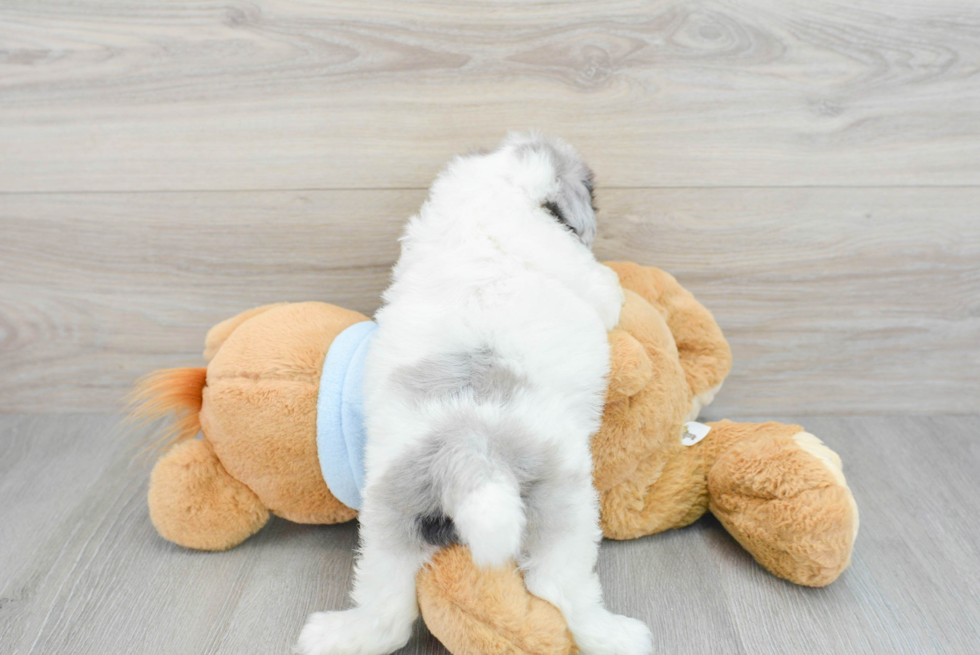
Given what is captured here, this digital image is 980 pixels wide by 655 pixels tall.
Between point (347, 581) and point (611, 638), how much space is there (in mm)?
323

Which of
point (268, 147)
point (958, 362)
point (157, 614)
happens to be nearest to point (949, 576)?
point (958, 362)

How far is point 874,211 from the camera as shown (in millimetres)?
1024

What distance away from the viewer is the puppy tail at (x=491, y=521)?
0.56 m

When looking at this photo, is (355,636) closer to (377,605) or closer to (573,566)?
(377,605)

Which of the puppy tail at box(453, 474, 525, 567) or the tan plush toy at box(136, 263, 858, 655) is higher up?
the puppy tail at box(453, 474, 525, 567)

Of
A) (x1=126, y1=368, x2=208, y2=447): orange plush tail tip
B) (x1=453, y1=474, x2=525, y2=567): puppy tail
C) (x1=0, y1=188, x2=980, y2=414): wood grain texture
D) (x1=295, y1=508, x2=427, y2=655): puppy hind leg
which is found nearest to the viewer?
(x1=453, y1=474, x2=525, y2=567): puppy tail

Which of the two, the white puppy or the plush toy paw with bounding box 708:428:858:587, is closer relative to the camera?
the white puppy

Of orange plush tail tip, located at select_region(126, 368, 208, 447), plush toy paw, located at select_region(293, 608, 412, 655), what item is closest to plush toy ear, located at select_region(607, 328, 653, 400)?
plush toy paw, located at select_region(293, 608, 412, 655)

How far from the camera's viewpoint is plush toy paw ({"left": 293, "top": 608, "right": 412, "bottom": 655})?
2.24 ft

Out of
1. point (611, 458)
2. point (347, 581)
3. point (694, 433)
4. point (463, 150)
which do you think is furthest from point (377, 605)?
point (463, 150)

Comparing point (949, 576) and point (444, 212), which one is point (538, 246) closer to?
point (444, 212)

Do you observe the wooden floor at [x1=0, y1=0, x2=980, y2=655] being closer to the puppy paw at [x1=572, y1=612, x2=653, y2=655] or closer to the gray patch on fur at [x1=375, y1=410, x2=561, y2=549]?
the puppy paw at [x1=572, y1=612, x2=653, y2=655]

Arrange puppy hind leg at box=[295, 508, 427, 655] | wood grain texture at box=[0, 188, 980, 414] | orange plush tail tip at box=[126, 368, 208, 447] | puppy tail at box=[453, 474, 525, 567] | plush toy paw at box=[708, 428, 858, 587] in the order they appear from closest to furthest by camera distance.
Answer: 1. puppy tail at box=[453, 474, 525, 567]
2. puppy hind leg at box=[295, 508, 427, 655]
3. plush toy paw at box=[708, 428, 858, 587]
4. orange plush tail tip at box=[126, 368, 208, 447]
5. wood grain texture at box=[0, 188, 980, 414]

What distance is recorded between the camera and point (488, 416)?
63 centimetres
